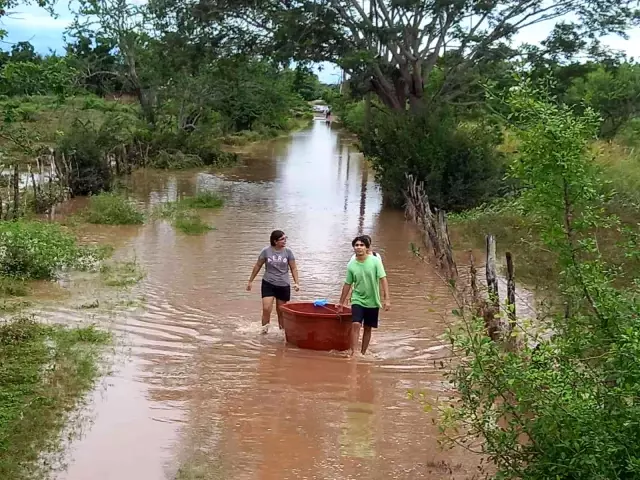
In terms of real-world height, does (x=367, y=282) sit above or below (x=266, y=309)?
above

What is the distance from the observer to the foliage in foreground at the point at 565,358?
4359mm

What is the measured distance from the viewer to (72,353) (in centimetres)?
859

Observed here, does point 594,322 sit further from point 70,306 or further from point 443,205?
point 443,205

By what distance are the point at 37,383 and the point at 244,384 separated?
79.2 inches

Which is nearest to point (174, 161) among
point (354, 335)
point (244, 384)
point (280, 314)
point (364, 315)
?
point (280, 314)

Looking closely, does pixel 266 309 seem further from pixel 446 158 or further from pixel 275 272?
pixel 446 158

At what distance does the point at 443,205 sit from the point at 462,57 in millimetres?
6710

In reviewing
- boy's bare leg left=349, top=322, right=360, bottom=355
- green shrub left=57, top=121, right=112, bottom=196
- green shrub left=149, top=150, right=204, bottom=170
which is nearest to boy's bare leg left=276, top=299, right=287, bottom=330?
boy's bare leg left=349, top=322, right=360, bottom=355

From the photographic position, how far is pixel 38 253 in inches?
481

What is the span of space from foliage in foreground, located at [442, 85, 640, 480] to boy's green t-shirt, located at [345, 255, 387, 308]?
3.61m

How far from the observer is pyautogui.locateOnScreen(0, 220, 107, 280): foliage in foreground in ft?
39.0

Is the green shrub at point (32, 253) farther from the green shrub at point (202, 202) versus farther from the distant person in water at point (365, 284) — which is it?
the green shrub at point (202, 202)

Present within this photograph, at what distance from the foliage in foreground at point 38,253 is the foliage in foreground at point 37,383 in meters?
2.60

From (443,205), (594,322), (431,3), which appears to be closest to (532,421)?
(594,322)
